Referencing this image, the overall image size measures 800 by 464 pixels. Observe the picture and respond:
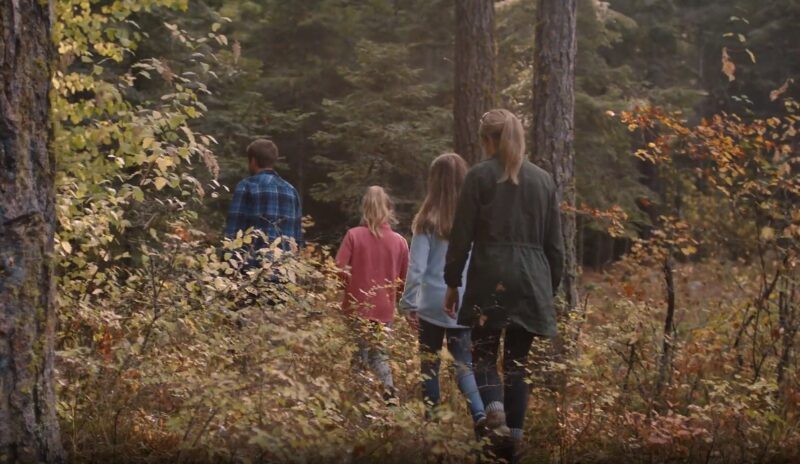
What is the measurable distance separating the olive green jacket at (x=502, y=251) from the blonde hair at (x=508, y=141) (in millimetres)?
51

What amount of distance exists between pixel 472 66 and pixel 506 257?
5.14 m

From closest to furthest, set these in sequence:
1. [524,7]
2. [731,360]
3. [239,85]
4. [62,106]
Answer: [62,106], [731,360], [239,85], [524,7]

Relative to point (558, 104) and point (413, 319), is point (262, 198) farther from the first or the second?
point (558, 104)

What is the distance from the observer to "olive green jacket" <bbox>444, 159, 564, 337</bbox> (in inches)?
216

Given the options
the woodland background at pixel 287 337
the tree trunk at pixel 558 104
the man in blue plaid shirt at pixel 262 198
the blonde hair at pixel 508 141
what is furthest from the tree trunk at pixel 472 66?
the blonde hair at pixel 508 141

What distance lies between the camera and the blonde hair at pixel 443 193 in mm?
6516

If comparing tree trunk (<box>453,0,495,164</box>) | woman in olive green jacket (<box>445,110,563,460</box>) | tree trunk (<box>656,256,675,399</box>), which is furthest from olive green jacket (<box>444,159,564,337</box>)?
tree trunk (<box>453,0,495,164</box>)

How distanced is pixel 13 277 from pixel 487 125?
2.94 metres

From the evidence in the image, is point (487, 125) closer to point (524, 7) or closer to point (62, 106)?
point (62, 106)

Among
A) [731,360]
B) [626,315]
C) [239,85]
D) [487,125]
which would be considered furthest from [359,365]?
[239,85]

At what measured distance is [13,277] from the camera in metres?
4.39

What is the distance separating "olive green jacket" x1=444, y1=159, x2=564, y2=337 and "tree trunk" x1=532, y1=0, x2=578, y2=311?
3.51 metres

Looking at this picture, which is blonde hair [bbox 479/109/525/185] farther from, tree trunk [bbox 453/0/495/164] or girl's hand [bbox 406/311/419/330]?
tree trunk [bbox 453/0/495/164]

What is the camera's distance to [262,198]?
315 inches
